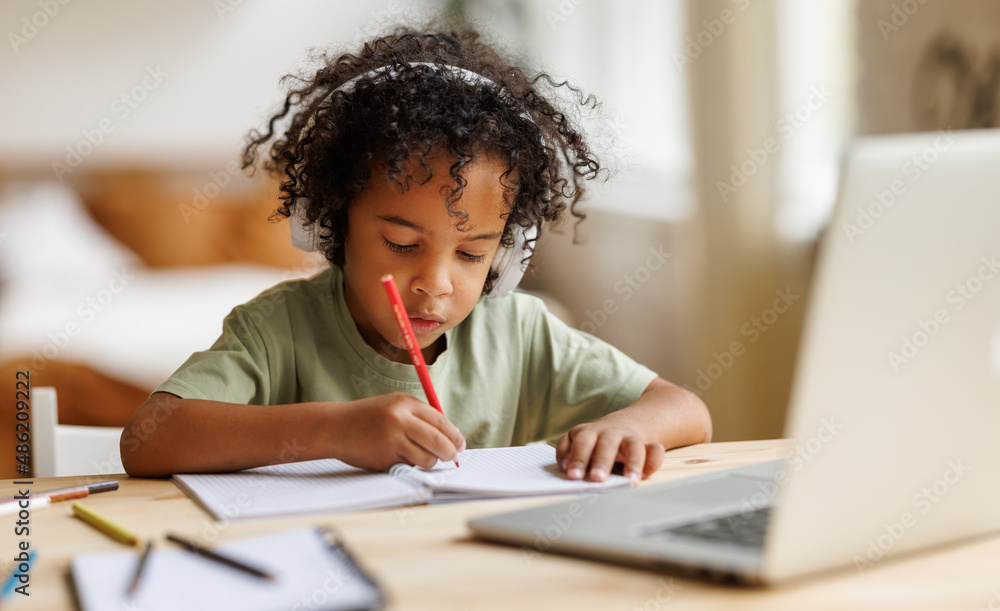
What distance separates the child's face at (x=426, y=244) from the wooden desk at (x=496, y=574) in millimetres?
361

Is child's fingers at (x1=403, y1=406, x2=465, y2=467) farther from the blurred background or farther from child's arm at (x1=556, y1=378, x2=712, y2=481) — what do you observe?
the blurred background

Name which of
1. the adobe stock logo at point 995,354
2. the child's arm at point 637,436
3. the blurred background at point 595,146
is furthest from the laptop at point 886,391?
the blurred background at point 595,146

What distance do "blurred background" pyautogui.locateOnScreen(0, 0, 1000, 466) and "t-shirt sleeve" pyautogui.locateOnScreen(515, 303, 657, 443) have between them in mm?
290

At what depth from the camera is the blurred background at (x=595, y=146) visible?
210 centimetres

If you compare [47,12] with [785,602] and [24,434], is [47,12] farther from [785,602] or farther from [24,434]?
[785,602]

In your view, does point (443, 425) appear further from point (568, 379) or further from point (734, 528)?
point (568, 379)

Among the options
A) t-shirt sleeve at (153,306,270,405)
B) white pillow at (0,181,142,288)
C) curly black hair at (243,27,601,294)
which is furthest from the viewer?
white pillow at (0,181,142,288)

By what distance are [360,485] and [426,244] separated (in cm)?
34

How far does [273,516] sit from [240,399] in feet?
1.18

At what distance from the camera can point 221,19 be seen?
139 inches

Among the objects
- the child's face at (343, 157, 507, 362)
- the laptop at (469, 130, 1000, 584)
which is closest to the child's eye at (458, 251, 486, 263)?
the child's face at (343, 157, 507, 362)

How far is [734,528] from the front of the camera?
1.80ft

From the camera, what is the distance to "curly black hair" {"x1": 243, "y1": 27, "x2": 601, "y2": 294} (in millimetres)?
1037

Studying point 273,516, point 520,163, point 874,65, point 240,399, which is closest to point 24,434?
point 240,399
